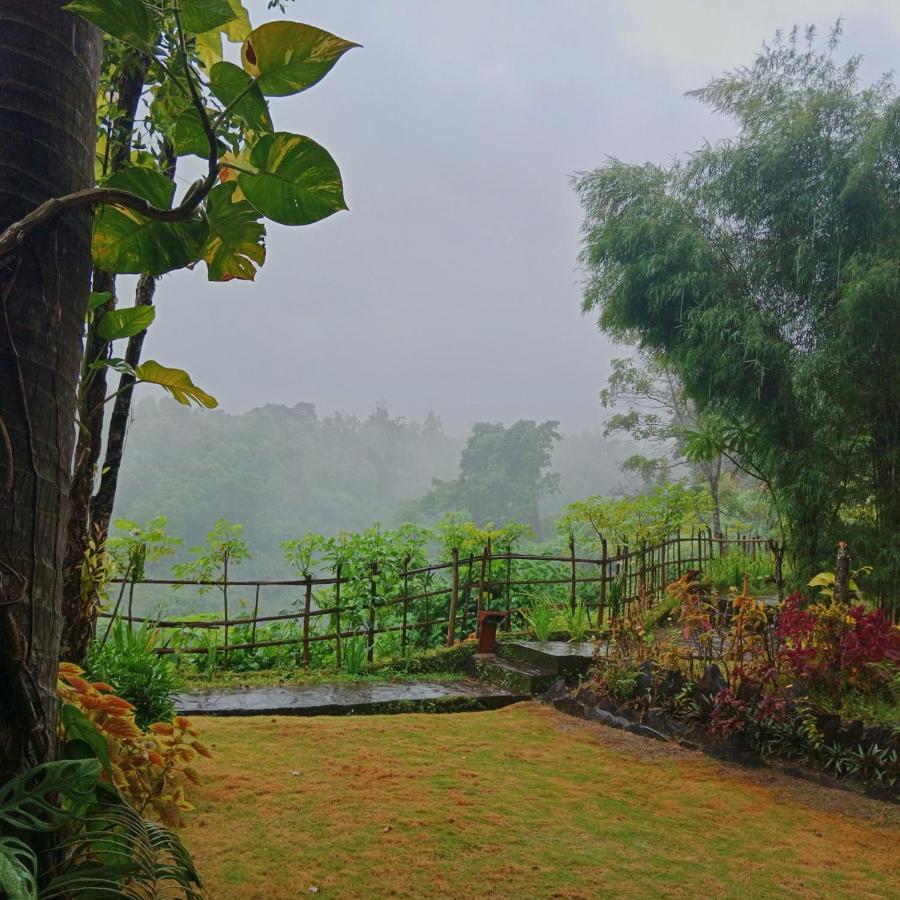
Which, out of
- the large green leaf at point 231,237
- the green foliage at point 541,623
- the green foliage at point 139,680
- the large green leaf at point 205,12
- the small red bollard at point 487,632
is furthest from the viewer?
the green foliage at point 541,623

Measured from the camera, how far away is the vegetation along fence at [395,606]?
16.0ft

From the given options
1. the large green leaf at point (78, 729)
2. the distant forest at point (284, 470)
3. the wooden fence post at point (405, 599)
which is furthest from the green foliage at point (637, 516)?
the distant forest at point (284, 470)

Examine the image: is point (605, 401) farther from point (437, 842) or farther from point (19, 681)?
point (19, 681)

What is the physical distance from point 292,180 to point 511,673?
4.05m

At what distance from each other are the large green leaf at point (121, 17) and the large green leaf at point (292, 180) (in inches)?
7.1

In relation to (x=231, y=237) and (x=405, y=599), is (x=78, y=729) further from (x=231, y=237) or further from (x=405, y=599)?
(x=405, y=599)

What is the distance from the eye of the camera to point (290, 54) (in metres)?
0.94

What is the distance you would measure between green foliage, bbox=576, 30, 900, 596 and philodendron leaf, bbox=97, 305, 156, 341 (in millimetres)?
5013

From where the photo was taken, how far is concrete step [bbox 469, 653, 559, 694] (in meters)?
4.49

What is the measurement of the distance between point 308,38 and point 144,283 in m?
2.09

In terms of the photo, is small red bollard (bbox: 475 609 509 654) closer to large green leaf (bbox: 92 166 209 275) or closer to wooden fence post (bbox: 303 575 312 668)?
wooden fence post (bbox: 303 575 312 668)

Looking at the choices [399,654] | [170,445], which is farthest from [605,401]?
[170,445]

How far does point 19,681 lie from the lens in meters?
0.99

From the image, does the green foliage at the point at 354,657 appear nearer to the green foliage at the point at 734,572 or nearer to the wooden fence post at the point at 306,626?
the wooden fence post at the point at 306,626
